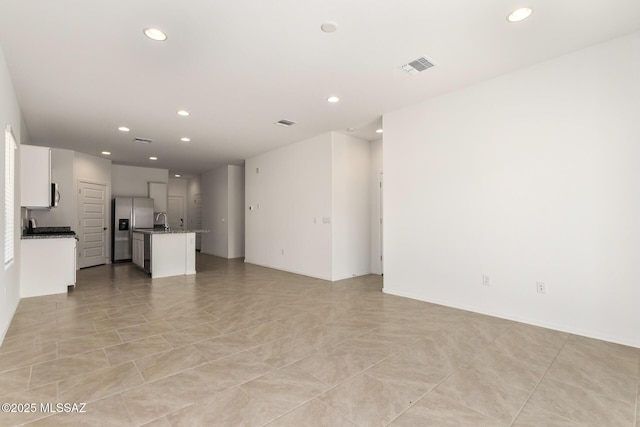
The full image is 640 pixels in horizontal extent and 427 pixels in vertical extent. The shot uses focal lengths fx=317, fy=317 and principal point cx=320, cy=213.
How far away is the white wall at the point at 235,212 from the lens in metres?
9.57

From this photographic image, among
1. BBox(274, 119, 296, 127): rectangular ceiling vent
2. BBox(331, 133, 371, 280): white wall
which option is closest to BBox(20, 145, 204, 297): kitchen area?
BBox(274, 119, 296, 127): rectangular ceiling vent

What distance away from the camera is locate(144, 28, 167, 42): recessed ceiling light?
110 inches

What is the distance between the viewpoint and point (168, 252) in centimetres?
654

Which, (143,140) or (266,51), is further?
(143,140)

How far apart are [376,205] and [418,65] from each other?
11.5 ft

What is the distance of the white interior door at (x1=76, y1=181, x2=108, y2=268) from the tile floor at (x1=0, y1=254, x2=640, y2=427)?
4.10m

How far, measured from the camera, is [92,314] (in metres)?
3.94

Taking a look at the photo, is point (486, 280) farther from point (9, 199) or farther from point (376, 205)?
point (9, 199)

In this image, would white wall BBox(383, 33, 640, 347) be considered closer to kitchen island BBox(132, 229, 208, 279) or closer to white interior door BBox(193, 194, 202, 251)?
kitchen island BBox(132, 229, 208, 279)

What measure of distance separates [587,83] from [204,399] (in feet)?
14.6

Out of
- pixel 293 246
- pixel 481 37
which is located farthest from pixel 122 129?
pixel 481 37

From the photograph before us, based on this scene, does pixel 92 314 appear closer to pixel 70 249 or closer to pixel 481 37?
pixel 70 249

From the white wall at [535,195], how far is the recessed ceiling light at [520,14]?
1.08m

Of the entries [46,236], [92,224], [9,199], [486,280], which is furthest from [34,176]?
[486,280]
